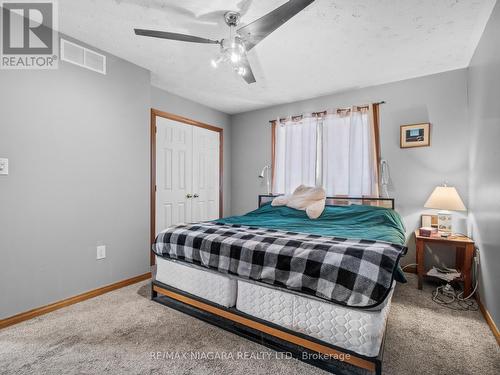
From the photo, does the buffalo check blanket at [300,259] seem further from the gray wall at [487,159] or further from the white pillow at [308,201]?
the white pillow at [308,201]

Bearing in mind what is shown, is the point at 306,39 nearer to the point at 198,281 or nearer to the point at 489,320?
the point at 198,281

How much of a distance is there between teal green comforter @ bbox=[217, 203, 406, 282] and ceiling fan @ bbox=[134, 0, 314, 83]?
1493mm

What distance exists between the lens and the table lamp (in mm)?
2600

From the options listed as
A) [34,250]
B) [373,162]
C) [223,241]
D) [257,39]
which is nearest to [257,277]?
[223,241]

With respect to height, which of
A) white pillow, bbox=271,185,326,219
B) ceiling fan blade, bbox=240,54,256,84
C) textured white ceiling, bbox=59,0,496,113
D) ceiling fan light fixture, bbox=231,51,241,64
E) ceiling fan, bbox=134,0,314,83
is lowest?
white pillow, bbox=271,185,326,219

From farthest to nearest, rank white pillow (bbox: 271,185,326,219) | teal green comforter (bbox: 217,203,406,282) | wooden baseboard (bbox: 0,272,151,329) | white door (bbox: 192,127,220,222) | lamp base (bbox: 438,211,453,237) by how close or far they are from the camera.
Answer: white door (bbox: 192,127,220,222), white pillow (bbox: 271,185,326,219), lamp base (bbox: 438,211,453,237), teal green comforter (bbox: 217,203,406,282), wooden baseboard (bbox: 0,272,151,329)

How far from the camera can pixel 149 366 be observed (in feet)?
4.99

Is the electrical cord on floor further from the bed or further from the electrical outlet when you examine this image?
the electrical outlet

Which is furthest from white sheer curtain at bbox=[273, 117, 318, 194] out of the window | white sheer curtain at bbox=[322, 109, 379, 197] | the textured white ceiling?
the textured white ceiling

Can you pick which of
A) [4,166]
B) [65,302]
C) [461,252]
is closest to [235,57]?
[4,166]

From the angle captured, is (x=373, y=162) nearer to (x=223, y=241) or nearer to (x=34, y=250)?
(x=223, y=241)

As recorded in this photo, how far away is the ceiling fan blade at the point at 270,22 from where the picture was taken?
1.49m

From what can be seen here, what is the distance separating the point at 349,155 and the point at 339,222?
47.5 inches

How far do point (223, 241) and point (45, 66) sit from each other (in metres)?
2.17
